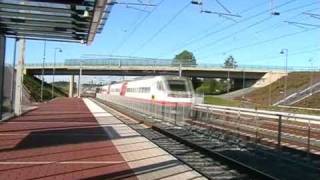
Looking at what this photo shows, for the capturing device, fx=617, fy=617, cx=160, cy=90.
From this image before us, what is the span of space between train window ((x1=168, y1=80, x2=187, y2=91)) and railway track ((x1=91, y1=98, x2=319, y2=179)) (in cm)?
1980

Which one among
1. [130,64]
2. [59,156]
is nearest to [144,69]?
[130,64]

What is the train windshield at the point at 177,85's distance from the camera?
42281 millimetres

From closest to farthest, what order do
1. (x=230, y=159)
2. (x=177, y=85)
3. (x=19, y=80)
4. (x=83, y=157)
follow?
(x=230, y=159)
(x=83, y=157)
(x=19, y=80)
(x=177, y=85)

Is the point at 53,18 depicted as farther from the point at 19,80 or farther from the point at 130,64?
the point at 130,64

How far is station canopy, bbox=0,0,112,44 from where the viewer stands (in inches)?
569

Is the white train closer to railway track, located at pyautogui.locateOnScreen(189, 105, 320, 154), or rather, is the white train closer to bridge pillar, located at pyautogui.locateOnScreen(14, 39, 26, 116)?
bridge pillar, located at pyautogui.locateOnScreen(14, 39, 26, 116)

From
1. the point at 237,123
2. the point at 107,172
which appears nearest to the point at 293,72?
the point at 237,123

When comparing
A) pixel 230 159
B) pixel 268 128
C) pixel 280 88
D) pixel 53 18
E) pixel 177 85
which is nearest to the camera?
pixel 230 159

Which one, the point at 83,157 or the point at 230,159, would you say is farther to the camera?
the point at 83,157

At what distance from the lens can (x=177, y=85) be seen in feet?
140

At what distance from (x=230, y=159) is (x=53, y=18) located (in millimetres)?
6032

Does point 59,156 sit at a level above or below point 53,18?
below

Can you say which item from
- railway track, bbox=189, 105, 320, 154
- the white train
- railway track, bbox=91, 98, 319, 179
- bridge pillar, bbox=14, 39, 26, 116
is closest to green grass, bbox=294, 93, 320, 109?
the white train

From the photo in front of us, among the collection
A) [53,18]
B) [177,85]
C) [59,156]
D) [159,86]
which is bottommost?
[59,156]
